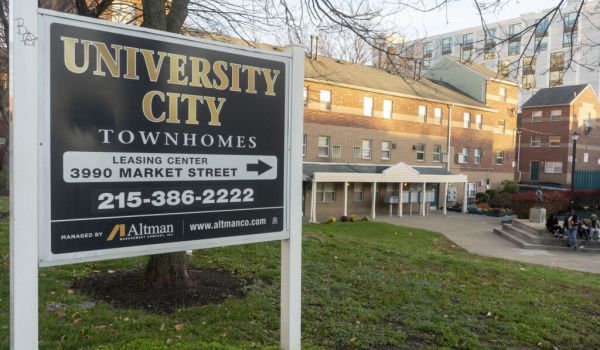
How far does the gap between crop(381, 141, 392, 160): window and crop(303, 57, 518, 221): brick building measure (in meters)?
0.07

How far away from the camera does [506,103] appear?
4088cm

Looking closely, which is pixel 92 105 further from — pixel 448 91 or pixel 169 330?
pixel 448 91

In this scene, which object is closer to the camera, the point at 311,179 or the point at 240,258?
the point at 240,258

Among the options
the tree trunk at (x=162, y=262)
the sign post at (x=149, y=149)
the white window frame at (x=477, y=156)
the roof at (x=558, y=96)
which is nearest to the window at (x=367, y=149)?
the white window frame at (x=477, y=156)

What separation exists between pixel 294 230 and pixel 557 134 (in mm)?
52845

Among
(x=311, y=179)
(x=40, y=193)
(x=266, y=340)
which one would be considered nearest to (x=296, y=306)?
(x=266, y=340)

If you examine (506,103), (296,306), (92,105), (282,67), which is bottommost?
(296,306)

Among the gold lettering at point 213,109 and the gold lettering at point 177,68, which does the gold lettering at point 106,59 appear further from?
the gold lettering at point 213,109

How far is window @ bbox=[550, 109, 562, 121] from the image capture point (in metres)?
49.4

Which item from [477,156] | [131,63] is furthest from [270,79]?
[477,156]

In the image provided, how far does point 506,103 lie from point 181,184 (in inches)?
1661

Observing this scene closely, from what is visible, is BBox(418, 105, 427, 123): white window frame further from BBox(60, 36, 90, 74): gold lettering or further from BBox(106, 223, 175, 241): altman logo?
BBox(60, 36, 90, 74): gold lettering

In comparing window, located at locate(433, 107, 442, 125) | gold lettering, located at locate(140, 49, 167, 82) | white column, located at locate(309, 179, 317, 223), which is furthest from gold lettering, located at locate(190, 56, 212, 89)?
window, located at locate(433, 107, 442, 125)

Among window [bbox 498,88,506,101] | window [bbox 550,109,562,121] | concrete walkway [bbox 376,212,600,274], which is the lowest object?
concrete walkway [bbox 376,212,600,274]
